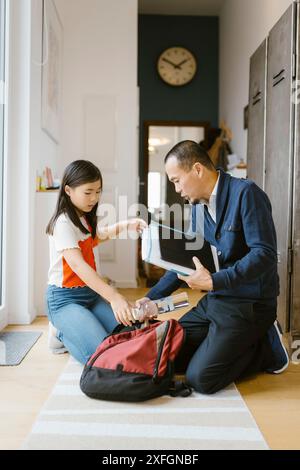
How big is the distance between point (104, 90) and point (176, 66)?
66.7 inches

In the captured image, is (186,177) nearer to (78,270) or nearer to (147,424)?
(78,270)

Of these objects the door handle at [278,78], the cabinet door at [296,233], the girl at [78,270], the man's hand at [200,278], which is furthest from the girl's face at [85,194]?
the door handle at [278,78]

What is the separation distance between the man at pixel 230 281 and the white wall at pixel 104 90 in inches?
95.5

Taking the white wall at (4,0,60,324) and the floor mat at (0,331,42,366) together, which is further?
the white wall at (4,0,60,324)

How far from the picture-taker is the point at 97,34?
4.15 metres

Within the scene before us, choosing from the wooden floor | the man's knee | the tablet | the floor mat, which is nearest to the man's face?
the tablet

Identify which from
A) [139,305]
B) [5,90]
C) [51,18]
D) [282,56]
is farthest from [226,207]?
[51,18]

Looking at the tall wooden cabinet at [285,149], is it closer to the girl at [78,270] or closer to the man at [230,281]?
the man at [230,281]

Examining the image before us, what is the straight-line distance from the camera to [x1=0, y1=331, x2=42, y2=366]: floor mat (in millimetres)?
2029

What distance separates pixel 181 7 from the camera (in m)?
5.37

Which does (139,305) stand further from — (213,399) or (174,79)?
(174,79)

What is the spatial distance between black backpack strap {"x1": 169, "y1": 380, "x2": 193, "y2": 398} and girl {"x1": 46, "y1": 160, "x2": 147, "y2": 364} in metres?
0.29

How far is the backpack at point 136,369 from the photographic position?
5.04ft

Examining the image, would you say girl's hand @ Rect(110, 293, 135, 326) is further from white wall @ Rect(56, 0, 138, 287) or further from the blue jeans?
white wall @ Rect(56, 0, 138, 287)
